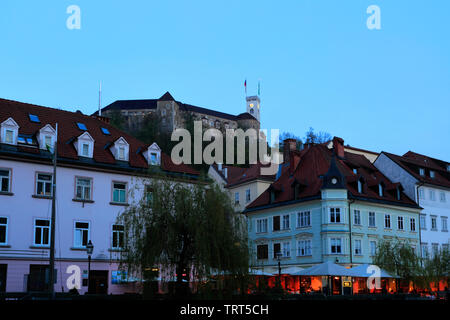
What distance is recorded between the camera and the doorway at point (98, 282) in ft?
141

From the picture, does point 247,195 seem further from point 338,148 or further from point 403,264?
point 403,264

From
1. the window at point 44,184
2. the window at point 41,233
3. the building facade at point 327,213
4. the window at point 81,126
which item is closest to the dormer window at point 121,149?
the window at point 81,126

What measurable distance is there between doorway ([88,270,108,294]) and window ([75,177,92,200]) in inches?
202

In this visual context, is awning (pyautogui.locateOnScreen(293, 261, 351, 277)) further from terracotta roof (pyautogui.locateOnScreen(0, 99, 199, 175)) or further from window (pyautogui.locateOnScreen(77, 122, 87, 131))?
window (pyautogui.locateOnScreen(77, 122, 87, 131))

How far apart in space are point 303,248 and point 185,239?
30709 mm

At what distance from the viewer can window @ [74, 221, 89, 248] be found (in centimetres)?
4319

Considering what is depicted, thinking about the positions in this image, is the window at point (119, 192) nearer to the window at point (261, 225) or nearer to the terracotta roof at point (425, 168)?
the window at point (261, 225)

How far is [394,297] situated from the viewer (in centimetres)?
3881

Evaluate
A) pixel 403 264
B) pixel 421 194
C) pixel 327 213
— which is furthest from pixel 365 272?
pixel 421 194

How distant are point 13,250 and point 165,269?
1293 centimetres

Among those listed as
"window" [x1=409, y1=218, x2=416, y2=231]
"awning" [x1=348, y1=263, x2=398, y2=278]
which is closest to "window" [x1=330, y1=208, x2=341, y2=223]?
"window" [x1=409, y1=218, x2=416, y2=231]

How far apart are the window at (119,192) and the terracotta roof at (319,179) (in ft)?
69.5

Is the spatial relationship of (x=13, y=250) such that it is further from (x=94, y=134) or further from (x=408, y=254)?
(x=408, y=254)
